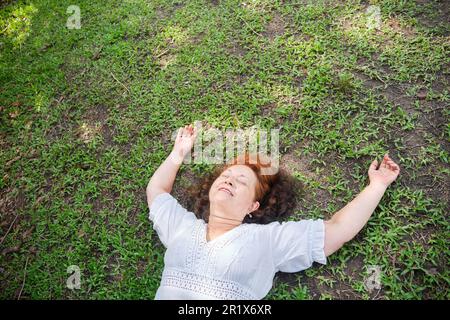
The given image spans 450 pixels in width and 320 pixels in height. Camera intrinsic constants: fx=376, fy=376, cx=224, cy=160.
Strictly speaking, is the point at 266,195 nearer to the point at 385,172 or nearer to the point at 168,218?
the point at 168,218

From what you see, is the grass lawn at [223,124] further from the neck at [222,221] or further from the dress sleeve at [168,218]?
the neck at [222,221]

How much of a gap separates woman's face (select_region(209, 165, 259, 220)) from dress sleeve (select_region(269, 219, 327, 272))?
1.12 feet

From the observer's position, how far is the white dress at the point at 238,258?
2861 mm

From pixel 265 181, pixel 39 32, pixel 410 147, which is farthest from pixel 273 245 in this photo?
pixel 39 32

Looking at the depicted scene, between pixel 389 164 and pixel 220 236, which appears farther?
pixel 389 164

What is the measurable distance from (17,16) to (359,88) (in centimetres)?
538

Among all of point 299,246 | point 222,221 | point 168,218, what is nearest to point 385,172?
point 299,246

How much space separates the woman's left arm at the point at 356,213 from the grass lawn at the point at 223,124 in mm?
187

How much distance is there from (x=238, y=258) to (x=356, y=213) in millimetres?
1028

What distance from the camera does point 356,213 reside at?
10.00 feet

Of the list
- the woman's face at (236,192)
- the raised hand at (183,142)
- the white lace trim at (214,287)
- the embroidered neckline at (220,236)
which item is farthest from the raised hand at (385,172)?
the raised hand at (183,142)

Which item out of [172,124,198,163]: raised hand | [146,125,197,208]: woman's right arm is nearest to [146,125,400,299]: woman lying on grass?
[146,125,197,208]: woman's right arm

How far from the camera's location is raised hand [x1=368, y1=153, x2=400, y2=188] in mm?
3268

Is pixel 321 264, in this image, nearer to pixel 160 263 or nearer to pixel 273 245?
pixel 273 245
